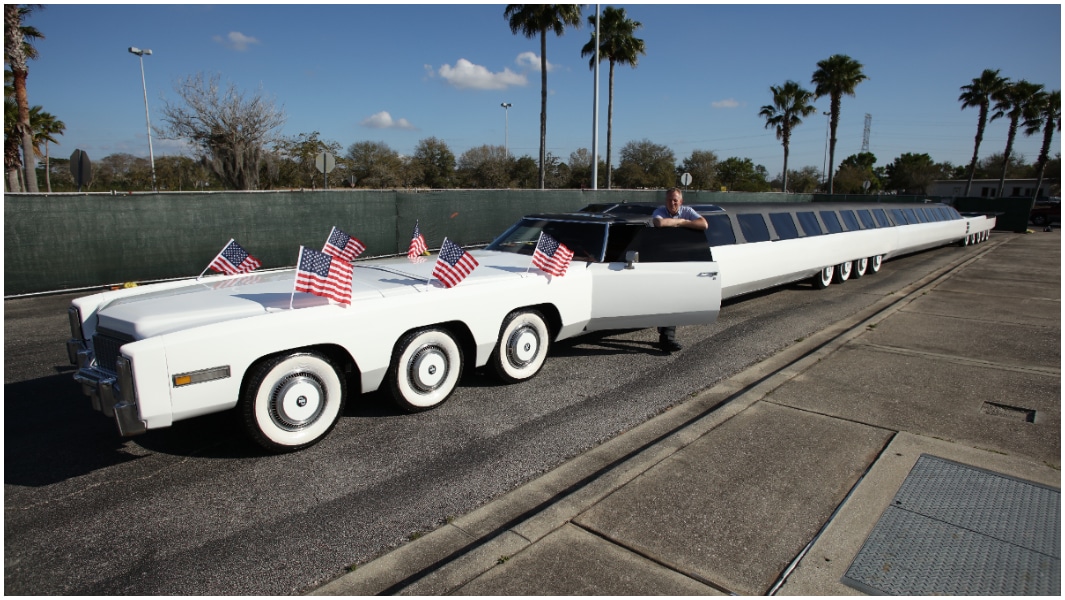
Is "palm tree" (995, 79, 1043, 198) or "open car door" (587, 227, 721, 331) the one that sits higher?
"palm tree" (995, 79, 1043, 198)

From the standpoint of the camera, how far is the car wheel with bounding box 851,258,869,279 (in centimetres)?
1243

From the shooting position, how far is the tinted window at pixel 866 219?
12.8m

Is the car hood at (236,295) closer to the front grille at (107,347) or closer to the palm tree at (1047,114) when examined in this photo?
the front grille at (107,347)

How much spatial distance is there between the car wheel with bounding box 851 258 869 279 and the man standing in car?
718cm

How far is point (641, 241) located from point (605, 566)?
4.05 meters

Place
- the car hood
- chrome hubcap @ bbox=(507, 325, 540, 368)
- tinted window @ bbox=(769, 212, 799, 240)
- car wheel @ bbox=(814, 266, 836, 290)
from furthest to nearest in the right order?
1. car wheel @ bbox=(814, 266, 836, 290)
2. tinted window @ bbox=(769, 212, 799, 240)
3. chrome hubcap @ bbox=(507, 325, 540, 368)
4. the car hood

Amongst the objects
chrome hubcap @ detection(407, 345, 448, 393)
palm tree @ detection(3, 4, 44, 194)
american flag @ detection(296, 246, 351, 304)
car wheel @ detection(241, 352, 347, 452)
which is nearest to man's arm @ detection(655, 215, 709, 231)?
chrome hubcap @ detection(407, 345, 448, 393)

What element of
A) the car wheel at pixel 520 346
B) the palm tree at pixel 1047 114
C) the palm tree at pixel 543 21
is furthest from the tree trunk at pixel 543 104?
the palm tree at pixel 1047 114

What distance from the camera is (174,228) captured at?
1162cm

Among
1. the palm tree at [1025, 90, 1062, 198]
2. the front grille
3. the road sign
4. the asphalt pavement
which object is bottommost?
the asphalt pavement

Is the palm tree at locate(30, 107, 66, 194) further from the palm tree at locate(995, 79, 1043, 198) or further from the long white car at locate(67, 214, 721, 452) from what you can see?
the palm tree at locate(995, 79, 1043, 198)

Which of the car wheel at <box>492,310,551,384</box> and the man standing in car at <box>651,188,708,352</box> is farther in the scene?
the man standing in car at <box>651,188,708,352</box>

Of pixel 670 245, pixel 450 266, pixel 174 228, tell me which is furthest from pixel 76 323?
pixel 174 228

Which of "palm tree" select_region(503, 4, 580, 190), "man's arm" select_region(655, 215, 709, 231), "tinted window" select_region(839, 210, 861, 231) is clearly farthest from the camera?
"palm tree" select_region(503, 4, 580, 190)
